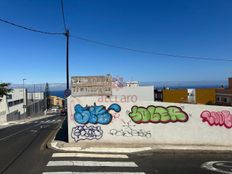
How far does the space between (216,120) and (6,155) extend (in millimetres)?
9265

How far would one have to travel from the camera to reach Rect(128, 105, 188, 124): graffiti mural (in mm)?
15344

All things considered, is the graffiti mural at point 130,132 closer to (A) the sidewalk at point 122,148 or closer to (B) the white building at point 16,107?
(A) the sidewalk at point 122,148

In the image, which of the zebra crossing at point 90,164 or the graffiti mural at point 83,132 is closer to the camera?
the zebra crossing at point 90,164

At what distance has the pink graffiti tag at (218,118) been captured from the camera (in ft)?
51.1

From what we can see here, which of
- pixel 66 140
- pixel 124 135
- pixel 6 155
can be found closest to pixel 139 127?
pixel 124 135

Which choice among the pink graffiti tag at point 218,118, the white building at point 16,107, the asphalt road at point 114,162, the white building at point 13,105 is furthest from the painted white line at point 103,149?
the white building at point 13,105

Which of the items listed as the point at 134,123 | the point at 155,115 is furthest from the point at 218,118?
the point at 134,123

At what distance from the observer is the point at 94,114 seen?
50.2ft

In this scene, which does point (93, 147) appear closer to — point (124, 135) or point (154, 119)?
point (124, 135)

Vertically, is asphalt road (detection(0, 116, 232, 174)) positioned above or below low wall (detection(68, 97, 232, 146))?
below

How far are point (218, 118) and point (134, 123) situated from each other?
3879 millimetres

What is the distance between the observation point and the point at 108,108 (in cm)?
1532

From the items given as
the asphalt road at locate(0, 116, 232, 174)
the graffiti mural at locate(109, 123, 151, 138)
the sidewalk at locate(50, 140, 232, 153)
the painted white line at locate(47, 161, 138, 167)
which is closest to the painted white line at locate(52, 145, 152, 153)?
the sidewalk at locate(50, 140, 232, 153)

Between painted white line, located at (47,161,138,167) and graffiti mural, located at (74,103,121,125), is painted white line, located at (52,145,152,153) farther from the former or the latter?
painted white line, located at (47,161,138,167)
